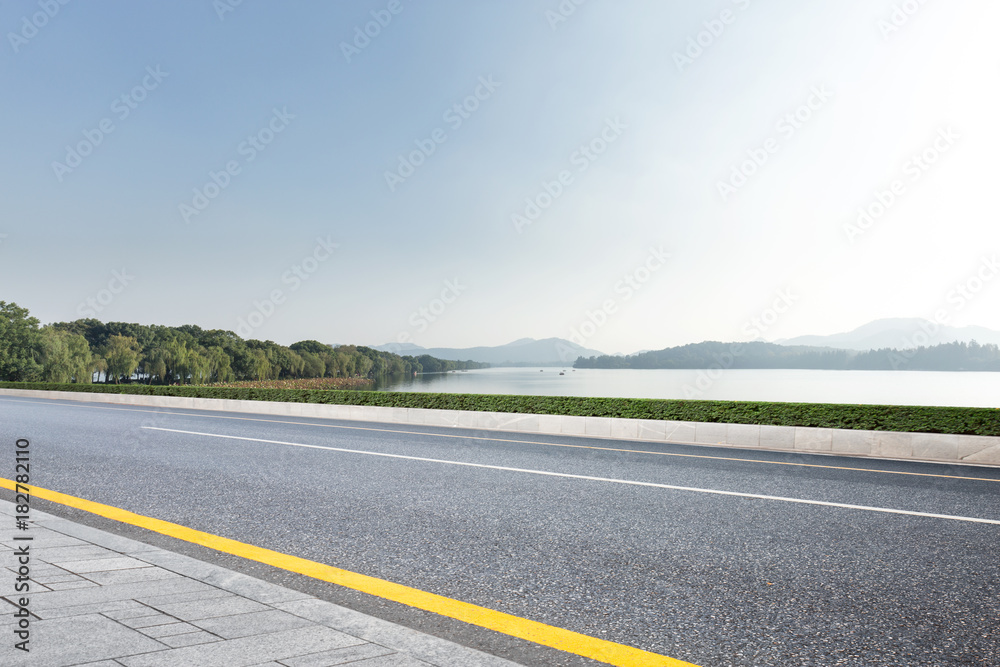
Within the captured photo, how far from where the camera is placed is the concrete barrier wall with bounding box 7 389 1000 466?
34.1 feet

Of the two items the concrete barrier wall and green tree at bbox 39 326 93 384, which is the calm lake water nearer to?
the concrete barrier wall

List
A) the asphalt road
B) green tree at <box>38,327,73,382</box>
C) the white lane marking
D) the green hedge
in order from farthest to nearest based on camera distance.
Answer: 1. green tree at <box>38,327,73,382</box>
2. the green hedge
3. the white lane marking
4. the asphalt road

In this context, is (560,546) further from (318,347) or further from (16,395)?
(318,347)

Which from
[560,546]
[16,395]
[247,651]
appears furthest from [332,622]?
[16,395]

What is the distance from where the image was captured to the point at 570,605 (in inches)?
142

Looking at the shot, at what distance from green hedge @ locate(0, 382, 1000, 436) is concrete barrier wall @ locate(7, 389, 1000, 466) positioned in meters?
0.74

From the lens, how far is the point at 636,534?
203 inches

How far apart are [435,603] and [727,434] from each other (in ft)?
32.3

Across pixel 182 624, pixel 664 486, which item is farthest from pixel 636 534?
pixel 182 624

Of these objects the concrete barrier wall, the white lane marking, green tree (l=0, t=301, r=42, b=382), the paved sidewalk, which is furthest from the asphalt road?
green tree (l=0, t=301, r=42, b=382)

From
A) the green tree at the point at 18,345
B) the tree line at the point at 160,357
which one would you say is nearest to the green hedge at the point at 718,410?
the tree line at the point at 160,357

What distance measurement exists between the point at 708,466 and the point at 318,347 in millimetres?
131154

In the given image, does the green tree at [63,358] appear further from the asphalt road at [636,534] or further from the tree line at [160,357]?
the asphalt road at [636,534]

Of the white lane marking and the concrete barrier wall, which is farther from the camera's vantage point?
the concrete barrier wall
